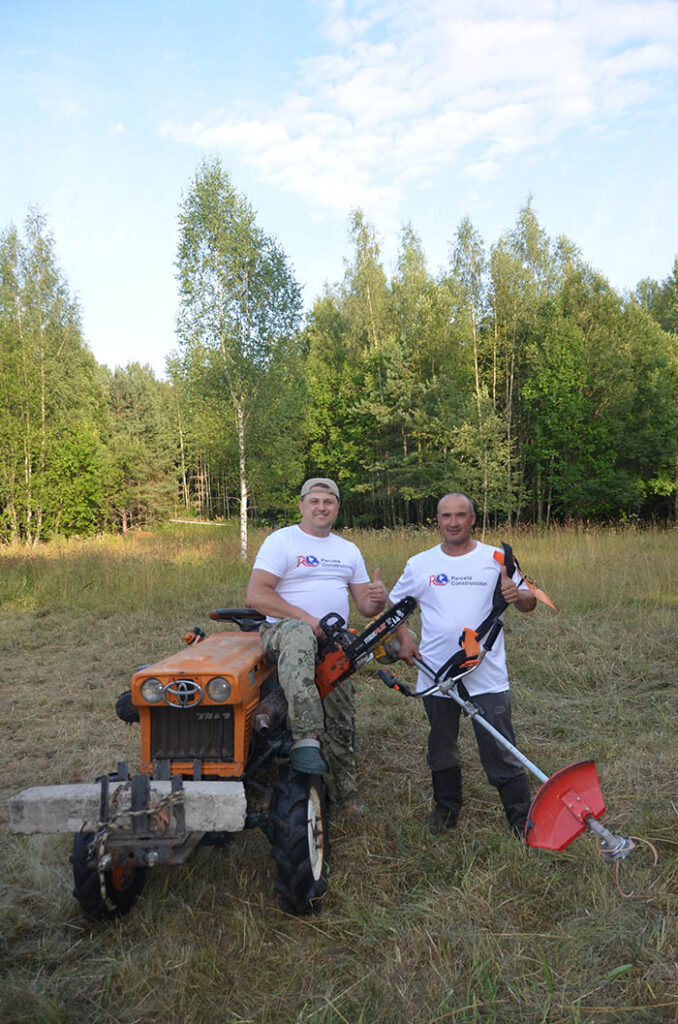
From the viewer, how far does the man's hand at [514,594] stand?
3.13m

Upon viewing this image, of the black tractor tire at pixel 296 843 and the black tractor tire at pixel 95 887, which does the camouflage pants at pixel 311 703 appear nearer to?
the black tractor tire at pixel 296 843

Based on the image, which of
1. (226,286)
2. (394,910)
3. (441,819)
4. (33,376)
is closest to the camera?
(394,910)

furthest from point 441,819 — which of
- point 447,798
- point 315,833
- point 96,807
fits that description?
point 96,807

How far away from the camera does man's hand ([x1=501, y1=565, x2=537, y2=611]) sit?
313 cm

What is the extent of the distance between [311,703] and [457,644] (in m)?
0.87

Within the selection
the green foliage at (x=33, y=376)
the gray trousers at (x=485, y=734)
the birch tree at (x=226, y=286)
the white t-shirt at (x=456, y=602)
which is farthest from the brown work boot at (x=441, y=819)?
the green foliage at (x=33, y=376)

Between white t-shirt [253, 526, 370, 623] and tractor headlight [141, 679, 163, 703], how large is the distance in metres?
0.67

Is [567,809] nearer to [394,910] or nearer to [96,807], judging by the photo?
[394,910]

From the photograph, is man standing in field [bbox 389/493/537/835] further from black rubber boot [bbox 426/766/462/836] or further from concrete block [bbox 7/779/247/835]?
concrete block [bbox 7/779/247/835]

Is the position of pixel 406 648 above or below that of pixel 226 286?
below

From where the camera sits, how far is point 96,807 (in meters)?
2.41

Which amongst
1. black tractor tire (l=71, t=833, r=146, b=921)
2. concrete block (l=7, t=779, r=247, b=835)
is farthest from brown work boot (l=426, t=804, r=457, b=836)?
black tractor tire (l=71, t=833, r=146, b=921)

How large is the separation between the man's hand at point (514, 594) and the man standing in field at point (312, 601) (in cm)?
62

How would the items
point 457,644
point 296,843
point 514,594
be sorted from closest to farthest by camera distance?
point 296,843 → point 514,594 → point 457,644
